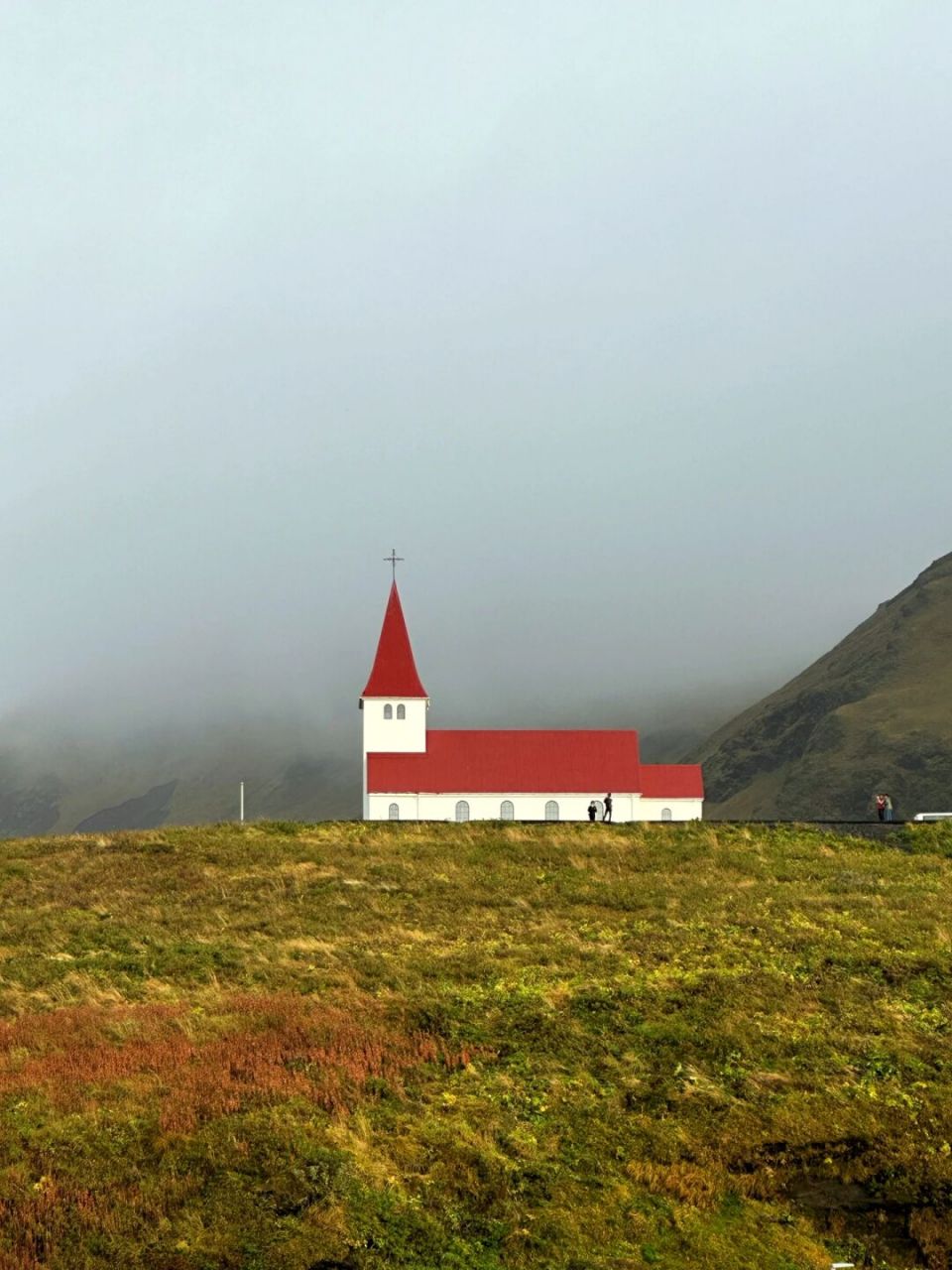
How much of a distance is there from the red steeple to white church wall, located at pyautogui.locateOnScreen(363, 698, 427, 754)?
0.47 m

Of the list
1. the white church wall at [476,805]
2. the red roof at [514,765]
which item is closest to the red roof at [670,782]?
the red roof at [514,765]

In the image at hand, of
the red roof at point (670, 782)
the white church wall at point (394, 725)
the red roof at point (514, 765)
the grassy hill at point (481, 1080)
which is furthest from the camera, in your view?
the red roof at point (670, 782)

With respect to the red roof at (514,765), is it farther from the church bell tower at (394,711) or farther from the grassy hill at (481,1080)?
the grassy hill at (481,1080)

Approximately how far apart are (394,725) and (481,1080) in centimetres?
5588

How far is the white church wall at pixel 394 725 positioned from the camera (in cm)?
7050

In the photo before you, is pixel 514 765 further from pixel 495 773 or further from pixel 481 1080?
pixel 481 1080

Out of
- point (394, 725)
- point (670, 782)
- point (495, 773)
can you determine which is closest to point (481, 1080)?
point (495, 773)

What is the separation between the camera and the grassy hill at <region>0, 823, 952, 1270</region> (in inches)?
441

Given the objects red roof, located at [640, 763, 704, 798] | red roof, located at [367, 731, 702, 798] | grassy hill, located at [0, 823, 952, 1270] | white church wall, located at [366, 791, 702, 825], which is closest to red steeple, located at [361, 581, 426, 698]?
red roof, located at [367, 731, 702, 798]

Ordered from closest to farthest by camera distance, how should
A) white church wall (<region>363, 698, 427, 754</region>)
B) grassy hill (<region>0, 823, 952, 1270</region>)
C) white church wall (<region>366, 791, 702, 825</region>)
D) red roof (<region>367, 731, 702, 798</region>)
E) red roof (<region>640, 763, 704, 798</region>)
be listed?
grassy hill (<region>0, 823, 952, 1270</region>), white church wall (<region>366, 791, 702, 825</region>), red roof (<region>367, 731, 702, 798</region>), white church wall (<region>363, 698, 427, 754</region>), red roof (<region>640, 763, 704, 798</region>)

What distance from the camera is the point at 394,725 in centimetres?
7094

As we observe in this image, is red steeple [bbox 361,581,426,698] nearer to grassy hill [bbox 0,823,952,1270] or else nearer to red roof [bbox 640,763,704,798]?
red roof [bbox 640,763,704,798]

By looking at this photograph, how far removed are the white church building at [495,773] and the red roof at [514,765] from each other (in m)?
0.06

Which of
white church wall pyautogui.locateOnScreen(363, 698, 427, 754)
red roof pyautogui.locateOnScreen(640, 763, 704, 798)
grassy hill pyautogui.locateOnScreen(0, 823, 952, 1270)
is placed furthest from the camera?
red roof pyautogui.locateOnScreen(640, 763, 704, 798)
